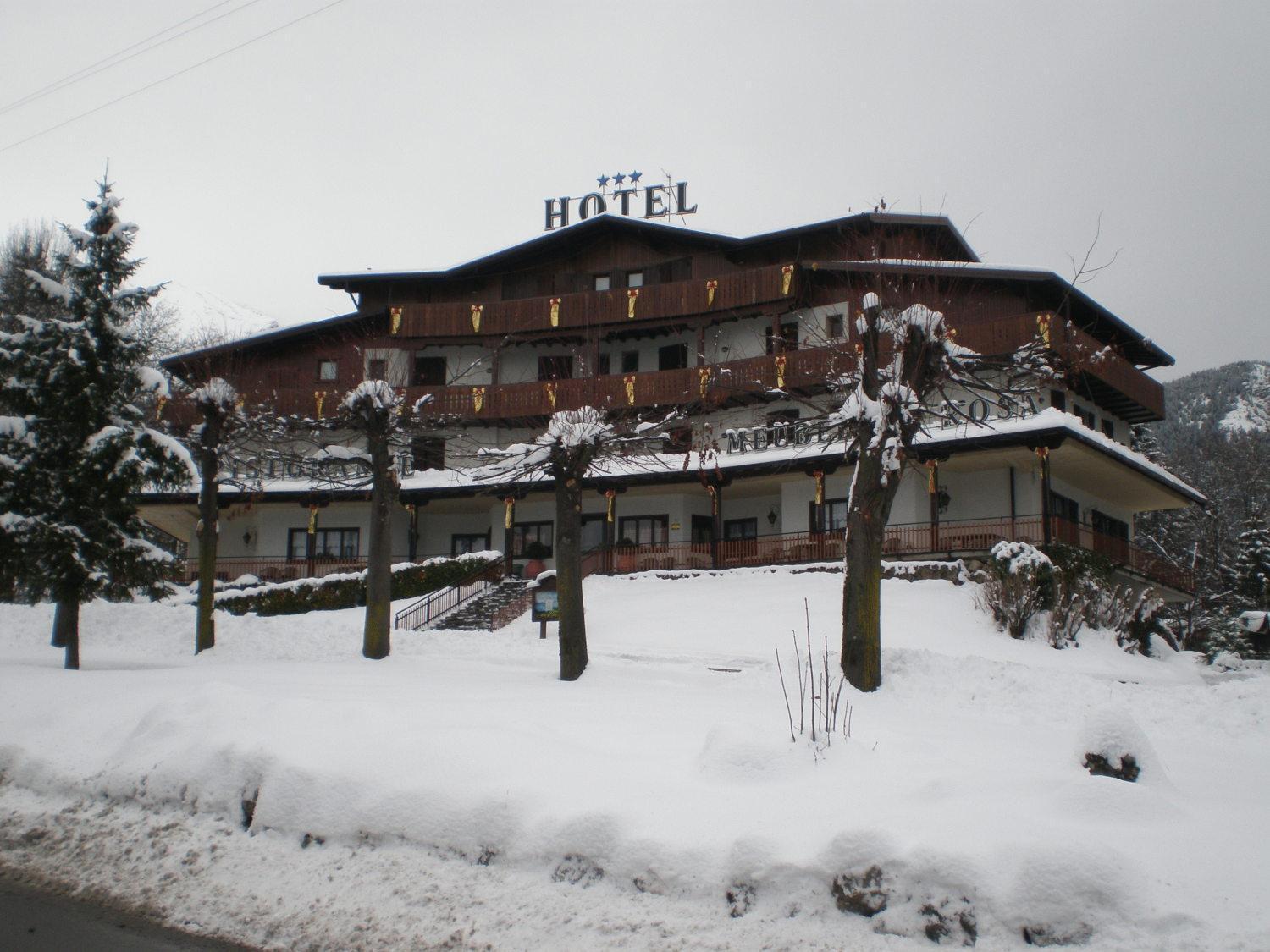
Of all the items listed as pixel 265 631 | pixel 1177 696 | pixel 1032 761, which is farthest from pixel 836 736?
pixel 265 631

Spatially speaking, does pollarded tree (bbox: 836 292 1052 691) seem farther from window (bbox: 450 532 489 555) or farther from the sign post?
window (bbox: 450 532 489 555)

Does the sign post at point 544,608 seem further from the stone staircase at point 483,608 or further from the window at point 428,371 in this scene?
the window at point 428,371

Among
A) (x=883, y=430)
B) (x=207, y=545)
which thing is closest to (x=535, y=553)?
(x=207, y=545)

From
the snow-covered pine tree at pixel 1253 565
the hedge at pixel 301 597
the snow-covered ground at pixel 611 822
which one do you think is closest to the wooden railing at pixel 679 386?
the hedge at pixel 301 597

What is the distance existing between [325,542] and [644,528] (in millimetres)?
12668

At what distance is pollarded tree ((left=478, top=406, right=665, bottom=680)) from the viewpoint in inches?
666

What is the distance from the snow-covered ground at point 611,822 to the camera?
19.3 ft

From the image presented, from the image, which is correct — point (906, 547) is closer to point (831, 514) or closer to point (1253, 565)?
point (831, 514)

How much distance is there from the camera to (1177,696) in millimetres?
15188

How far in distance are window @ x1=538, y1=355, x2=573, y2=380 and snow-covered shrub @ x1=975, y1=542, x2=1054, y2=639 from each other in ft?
72.1

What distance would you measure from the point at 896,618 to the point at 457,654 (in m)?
9.62

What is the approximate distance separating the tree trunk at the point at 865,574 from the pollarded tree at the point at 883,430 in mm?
13

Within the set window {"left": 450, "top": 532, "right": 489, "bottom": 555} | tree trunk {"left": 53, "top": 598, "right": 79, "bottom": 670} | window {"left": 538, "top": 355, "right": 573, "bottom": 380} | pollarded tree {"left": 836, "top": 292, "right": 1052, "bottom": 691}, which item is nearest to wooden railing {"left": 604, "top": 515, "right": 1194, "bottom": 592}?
window {"left": 450, "top": 532, "right": 489, "bottom": 555}

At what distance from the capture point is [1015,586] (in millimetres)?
21500
